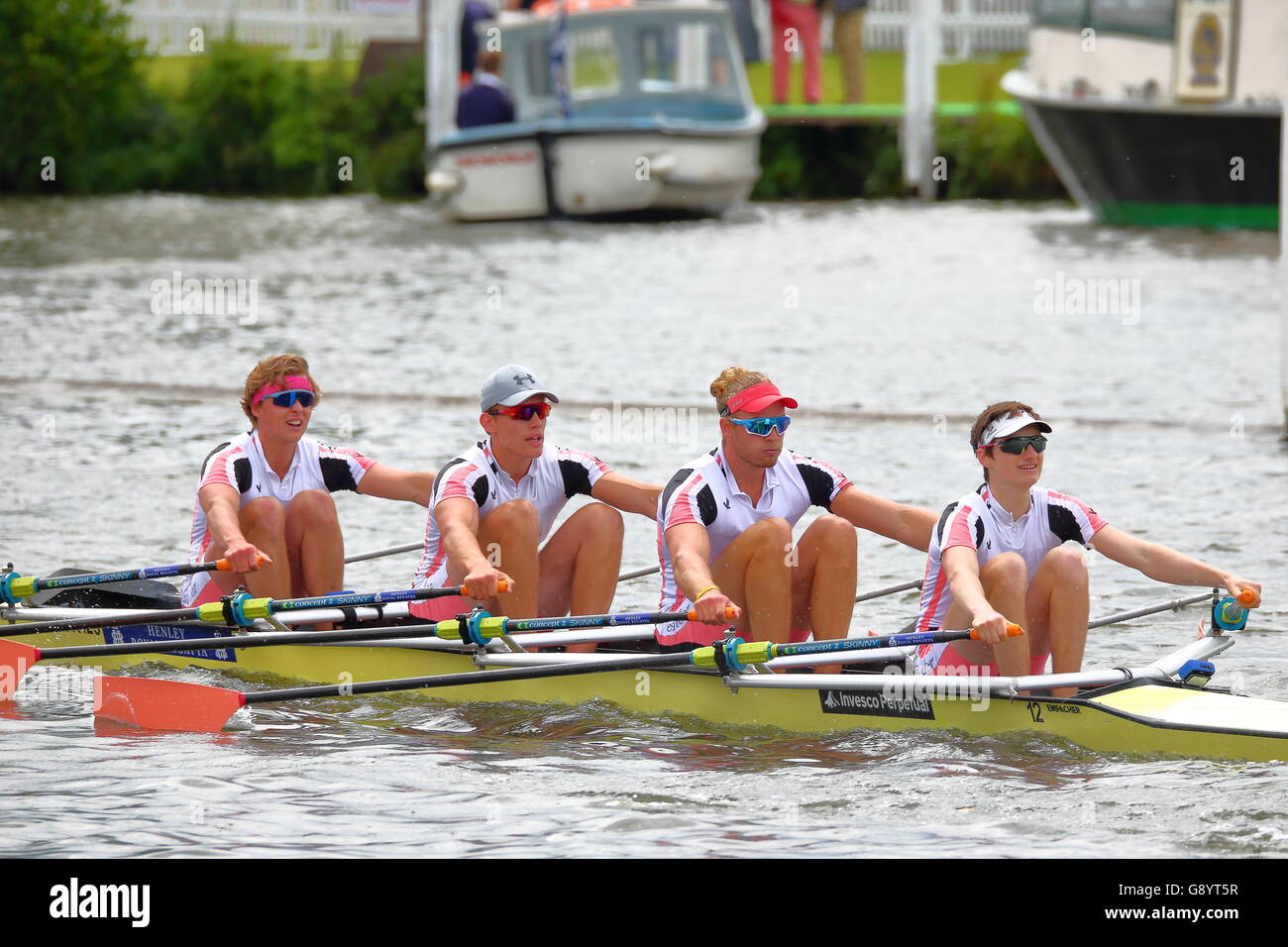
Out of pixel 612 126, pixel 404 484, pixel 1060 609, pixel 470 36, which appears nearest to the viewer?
pixel 1060 609

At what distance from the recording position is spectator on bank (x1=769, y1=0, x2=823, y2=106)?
105 ft

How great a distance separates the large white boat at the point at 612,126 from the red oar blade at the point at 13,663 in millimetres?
18627

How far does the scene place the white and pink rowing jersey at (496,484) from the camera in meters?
8.25

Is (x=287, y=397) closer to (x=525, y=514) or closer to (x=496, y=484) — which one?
(x=496, y=484)

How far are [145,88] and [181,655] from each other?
24.9 metres

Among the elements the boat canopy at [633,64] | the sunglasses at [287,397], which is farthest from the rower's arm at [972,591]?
the boat canopy at [633,64]

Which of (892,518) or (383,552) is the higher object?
(892,518)

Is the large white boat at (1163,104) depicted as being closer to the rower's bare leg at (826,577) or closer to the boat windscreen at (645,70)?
the boat windscreen at (645,70)

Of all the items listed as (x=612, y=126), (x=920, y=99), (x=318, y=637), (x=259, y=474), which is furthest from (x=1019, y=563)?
(x=920, y=99)

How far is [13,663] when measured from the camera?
841 cm

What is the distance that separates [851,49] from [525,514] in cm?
2517

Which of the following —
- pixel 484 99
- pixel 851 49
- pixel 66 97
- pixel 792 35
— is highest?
pixel 792 35

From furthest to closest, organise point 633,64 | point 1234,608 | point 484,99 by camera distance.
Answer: point 633,64
point 484,99
point 1234,608

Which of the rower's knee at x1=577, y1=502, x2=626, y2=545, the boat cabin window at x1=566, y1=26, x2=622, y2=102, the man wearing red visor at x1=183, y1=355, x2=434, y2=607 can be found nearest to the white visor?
the rower's knee at x1=577, y1=502, x2=626, y2=545
